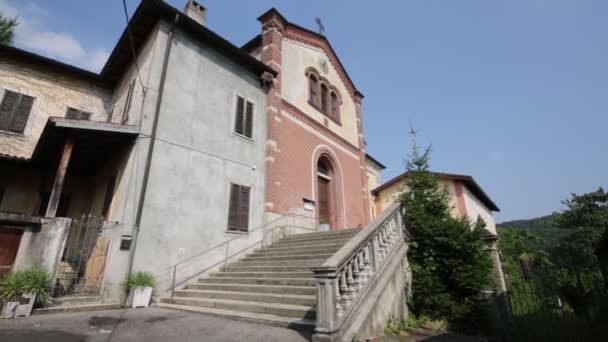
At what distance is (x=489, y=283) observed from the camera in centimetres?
624

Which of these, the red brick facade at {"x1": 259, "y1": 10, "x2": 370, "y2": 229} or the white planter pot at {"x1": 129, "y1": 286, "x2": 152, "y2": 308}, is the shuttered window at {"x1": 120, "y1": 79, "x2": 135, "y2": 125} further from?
the white planter pot at {"x1": 129, "y1": 286, "x2": 152, "y2": 308}

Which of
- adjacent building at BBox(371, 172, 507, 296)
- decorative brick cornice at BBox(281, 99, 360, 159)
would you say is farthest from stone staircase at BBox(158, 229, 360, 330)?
decorative brick cornice at BBox(281, 99, 360, 159)

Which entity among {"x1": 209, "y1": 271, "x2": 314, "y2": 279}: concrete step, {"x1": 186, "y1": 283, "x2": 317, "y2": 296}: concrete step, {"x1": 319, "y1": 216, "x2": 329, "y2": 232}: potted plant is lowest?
{"x1": 186, "y1": 283, "x2": 317, "y2": 296}: concrete step

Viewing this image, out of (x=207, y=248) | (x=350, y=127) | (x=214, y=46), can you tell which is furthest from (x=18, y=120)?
(x=350, y=127)

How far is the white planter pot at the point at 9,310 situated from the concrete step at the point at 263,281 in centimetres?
371

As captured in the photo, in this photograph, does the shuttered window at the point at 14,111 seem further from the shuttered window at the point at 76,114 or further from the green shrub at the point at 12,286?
the green shrub at the point at 12,286

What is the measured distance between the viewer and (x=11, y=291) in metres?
5.00

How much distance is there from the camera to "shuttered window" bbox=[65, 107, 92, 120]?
1052cm

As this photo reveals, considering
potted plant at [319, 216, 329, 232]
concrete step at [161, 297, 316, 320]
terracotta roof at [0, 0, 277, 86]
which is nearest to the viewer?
concrete step at [161, 297, 316, 320]

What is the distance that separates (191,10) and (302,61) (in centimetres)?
525

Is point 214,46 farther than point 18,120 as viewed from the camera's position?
Yes

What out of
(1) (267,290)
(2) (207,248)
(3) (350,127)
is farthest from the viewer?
(3) (350,127)

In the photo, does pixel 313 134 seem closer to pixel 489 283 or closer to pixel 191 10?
pixel 191 10

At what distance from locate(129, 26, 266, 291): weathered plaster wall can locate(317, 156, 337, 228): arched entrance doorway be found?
3835mm
